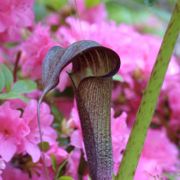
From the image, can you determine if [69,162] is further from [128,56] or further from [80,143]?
[128,56]

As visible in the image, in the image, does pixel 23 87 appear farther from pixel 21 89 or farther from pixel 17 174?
pixel 17 174

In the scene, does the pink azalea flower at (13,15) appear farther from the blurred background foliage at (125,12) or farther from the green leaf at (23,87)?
the blurred background foliage at (125,12)

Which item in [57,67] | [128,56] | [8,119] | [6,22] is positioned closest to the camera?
[57,67]

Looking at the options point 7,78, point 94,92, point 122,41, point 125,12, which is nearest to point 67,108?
point 122,41

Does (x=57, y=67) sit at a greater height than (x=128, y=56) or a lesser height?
greater

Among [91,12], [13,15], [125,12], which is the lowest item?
[125,12]

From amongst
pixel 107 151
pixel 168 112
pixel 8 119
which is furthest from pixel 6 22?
pixel 168 112

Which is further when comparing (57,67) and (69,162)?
(69,162)
